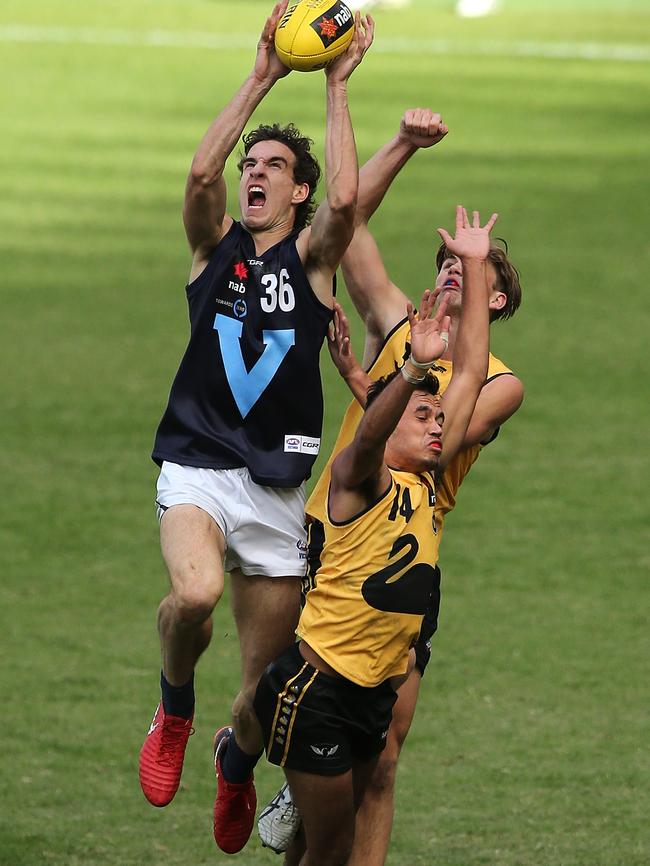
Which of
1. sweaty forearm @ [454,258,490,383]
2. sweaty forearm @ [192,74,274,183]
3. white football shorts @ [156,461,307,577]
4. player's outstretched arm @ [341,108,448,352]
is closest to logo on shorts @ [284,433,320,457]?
white football shorts @ [156,461,307,577]

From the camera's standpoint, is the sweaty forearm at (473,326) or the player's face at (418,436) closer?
the player's face at (418,436)

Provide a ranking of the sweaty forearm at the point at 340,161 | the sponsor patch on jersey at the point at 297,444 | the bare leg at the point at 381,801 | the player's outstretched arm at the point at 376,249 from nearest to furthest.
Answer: the sweaty forearm at the point at 340,161
the bare leg at the point at 381,801
the sponsor patch on jersey at the point at 297,444
the player's outstretched arm at the point at 376,249

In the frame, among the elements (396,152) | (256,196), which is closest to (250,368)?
(256,196)

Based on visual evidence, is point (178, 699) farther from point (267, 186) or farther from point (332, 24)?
point (332, 24)

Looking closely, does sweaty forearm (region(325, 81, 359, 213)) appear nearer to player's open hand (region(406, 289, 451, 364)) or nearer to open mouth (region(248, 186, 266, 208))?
open mouth (region(248, 186, 266, 208))

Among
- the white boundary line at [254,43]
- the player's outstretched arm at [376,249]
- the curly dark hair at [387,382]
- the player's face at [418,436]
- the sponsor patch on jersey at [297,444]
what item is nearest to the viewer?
the curly dark hair at [387,382]

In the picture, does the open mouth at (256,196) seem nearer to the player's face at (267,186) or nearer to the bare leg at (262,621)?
the player's face at (267,186)

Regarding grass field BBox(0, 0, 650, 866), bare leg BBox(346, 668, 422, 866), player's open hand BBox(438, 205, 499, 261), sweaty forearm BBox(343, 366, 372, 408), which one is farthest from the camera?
grass field BBox(0, 0, 650, 866)

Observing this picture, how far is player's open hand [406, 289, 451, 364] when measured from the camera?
5910 mm

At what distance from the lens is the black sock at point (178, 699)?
714 centimetres

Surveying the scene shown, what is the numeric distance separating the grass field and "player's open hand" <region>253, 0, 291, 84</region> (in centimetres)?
346

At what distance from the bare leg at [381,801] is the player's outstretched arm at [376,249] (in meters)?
1.42

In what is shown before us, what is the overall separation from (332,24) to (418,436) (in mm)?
1653

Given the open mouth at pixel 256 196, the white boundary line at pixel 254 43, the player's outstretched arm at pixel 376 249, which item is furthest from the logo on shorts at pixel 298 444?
the white boundary line at pixel 254 43
